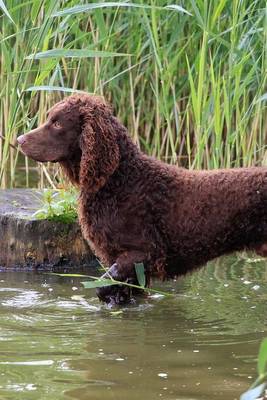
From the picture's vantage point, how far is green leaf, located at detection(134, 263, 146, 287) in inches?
199

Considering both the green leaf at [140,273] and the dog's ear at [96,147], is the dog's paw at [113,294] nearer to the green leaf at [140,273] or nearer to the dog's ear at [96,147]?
the green leaf at [140,273]

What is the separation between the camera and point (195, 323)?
4855 mm

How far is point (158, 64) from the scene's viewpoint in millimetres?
6160

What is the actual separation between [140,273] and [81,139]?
2.59 feet

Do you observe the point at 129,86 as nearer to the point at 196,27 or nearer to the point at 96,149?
the point at 196,27

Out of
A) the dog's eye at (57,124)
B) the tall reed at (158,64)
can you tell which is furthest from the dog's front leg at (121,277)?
the tall reed at (158,64)

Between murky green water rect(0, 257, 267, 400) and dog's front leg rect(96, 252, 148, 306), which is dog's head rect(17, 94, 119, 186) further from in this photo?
murky green water rect(0, 257, 267, 400)

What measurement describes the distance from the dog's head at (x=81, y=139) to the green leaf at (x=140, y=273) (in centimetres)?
49

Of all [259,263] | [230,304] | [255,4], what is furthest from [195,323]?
[255,4]

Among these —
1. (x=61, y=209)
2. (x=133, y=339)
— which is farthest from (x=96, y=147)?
(x=61, y=209)

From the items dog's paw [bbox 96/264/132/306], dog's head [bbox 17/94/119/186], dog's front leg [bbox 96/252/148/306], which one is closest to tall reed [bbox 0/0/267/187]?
dog's head [bbox 17/94/119/186]

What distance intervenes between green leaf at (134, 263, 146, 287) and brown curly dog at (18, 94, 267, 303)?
0.17 ft

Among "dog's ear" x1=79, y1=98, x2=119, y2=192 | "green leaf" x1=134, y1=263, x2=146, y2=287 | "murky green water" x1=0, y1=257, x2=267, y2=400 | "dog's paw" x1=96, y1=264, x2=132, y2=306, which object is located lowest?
"murky green water" x1=0, y1=257, x2=267, y2=400

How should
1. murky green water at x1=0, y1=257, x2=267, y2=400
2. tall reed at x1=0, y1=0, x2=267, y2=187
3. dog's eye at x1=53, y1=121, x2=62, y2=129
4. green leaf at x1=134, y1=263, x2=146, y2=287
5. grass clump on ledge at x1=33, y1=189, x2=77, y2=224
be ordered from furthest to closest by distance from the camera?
grass clump on ledge at x1=33, y1=189, x2=77, y2=224 → tall reed at x1=0, y1=0, x2=267, y2=187 → dog's eye at x1=53, y1=121, x2=62, y2=129 → green leaf at x1=134, y1=263, x2=146, y2=287 → murky green water at x1=0, y1=257, x2=267, y2=400
